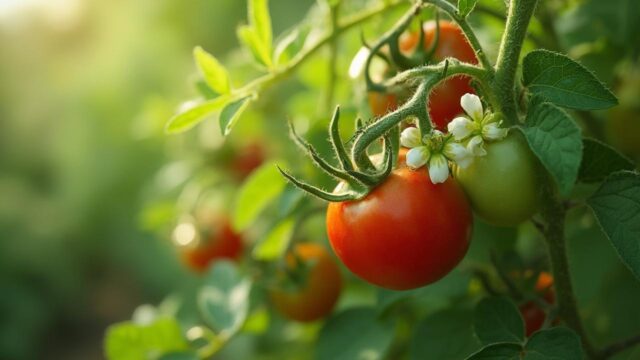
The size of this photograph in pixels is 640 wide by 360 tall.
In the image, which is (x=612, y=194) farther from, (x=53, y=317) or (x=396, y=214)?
(x=53, y=317)

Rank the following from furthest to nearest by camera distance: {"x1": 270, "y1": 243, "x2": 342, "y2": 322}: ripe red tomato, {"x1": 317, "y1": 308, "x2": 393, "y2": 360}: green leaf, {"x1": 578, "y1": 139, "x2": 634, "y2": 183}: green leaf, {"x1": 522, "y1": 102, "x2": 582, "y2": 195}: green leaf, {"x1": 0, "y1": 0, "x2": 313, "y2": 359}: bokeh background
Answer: {"x1": 0, "y1": 0, "x2": 313, "y2": 359}: bokeh background, {"x1": 270, "y1": 243, "x2": 342, "y2": 322}: ripe red tomato, {"x1": 317, "y1": 308, "x2": 393, "y2": 360}: green leaf, {"x1": 578, "y1": 139, "x2": 634, "y2": 183}: green leaf, {"x1": 522, "y1": 102, "x2": 582, "y2": 195}: green leaf

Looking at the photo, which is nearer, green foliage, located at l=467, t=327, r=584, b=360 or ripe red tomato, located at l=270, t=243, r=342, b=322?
green foliage, located at l=467, t=327, r=584, b=360

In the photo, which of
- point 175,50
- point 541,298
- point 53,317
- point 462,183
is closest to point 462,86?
point 462,183

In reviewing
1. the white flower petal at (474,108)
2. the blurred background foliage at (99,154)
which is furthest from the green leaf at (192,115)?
the blurred background foliage at (99,154)

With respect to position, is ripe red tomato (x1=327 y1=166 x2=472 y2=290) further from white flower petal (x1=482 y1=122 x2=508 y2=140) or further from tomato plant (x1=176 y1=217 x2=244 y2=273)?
tomato plant (x1=176 y1=217 x2=244 y2=273)

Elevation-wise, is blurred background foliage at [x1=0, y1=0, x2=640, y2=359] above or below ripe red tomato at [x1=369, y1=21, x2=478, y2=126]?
above

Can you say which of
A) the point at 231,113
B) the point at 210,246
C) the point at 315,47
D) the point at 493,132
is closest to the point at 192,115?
the point at 231,113

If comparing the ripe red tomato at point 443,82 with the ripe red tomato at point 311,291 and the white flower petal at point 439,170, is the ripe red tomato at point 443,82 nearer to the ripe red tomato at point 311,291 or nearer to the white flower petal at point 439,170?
the white flower petal at point 439,170

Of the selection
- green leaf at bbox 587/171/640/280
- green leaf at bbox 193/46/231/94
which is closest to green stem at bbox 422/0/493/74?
green leaf at bbox 587/171/640/280
